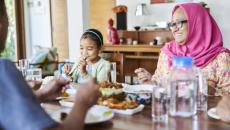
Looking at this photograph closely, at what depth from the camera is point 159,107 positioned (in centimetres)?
125

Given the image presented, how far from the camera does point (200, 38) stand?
7.00 ft

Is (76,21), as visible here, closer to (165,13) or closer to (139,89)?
(165,13)

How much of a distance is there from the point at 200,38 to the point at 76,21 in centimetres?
245

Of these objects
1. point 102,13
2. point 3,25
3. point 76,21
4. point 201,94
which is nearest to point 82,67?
point 201,94

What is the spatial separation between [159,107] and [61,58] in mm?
4671

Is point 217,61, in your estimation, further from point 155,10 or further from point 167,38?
point 155,10

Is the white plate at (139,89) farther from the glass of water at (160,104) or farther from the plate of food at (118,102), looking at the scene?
the glass of water at (160,104)

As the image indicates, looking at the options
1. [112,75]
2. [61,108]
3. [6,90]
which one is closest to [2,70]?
[6,90]

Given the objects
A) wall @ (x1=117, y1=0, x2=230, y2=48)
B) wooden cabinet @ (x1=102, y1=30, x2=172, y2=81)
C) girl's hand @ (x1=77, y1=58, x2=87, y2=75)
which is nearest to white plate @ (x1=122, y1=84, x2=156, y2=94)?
girl's hand @ (x1=77, y1=58, x2=87, y2=75)

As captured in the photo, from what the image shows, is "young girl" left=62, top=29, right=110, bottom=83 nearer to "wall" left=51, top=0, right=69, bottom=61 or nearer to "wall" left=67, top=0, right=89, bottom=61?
"wall" left=67, top=0, right=89, bottom=61

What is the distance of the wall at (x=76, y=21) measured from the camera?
4234mm

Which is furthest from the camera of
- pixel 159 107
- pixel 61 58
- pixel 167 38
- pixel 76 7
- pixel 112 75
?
pixel 61 58

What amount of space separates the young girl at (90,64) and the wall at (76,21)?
1740mm

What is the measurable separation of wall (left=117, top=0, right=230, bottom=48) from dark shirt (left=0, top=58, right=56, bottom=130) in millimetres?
4920
